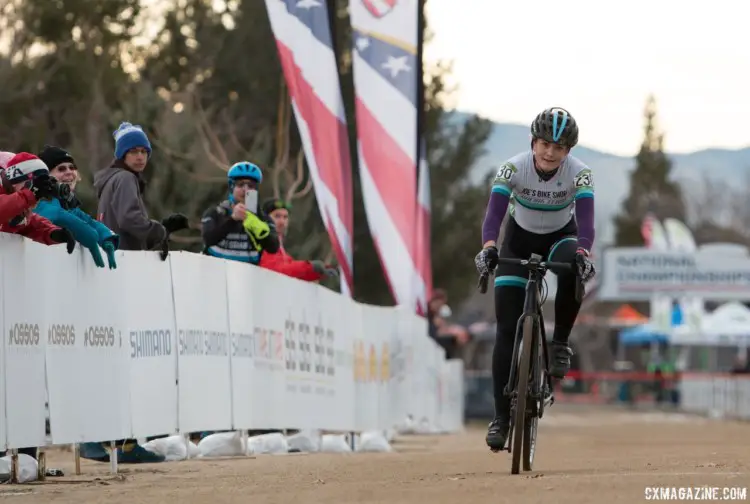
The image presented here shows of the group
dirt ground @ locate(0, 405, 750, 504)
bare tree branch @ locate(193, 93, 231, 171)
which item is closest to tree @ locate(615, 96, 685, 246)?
bare tree branch @ locate(193, 93, 231, 171)

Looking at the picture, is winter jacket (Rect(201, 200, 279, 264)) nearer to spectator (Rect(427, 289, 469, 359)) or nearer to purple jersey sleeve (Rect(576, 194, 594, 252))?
purple jersey sleeve (Rect(576, 194, 594, 252))

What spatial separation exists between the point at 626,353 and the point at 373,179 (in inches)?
3063

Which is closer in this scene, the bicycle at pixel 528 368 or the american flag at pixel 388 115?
the bicycle at pixel 528 368

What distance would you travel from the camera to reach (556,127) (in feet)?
35.7

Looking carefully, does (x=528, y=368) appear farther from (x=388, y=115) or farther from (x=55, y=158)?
(x=388, y=115)

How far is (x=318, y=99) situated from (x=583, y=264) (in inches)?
321

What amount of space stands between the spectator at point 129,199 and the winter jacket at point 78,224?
113cm

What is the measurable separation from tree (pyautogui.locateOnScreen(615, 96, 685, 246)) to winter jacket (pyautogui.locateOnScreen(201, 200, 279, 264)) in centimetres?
11399

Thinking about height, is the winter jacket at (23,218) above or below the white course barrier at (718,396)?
above

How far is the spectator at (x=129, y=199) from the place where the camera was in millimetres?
12594

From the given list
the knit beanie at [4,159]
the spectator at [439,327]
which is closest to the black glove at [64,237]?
the knit beanie at [4,159]

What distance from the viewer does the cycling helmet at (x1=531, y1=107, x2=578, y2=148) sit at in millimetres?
10875

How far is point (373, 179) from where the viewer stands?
69.7ft

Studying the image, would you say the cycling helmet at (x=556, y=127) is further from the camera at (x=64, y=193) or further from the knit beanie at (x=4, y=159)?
the knit beanie at (x=4, y=159)
